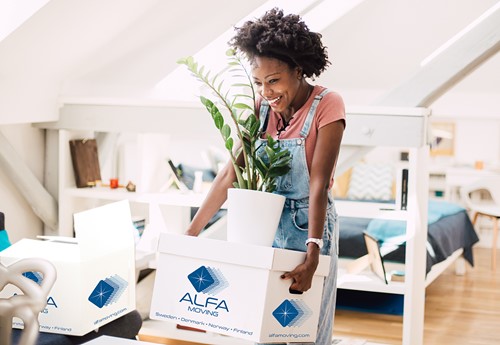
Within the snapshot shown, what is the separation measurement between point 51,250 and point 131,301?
1.06 feet

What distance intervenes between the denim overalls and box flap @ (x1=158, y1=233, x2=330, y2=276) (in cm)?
8

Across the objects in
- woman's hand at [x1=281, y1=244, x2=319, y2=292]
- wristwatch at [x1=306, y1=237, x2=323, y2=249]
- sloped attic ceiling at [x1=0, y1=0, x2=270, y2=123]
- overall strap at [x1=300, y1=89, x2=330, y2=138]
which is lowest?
woman's hand at [x1=281, y1=244, x2=319, y2=292]

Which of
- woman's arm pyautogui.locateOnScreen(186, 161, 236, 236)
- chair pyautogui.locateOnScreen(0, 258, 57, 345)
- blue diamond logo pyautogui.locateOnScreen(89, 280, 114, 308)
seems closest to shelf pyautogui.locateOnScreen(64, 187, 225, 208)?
blue diamond logo pyautogui.locateOnScreen(89, 280, 114, 308)

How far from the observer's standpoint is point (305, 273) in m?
1.97

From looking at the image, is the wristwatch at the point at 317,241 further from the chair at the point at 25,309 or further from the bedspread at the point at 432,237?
the bedspread at the point at 432,237

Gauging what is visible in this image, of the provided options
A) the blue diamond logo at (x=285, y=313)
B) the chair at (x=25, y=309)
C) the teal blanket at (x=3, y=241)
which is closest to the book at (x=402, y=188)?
the blue diamond logo at (x=285, y=313)

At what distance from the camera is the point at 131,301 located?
266cm

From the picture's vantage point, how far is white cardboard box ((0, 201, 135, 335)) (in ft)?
7.97

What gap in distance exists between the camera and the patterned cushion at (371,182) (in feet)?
21.3

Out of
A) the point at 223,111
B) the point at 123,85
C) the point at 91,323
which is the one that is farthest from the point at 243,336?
the point at 123,85

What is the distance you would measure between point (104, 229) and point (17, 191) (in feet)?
3.97

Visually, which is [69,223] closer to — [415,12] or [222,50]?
[222,50]

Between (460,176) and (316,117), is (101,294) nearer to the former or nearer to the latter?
(316,117)

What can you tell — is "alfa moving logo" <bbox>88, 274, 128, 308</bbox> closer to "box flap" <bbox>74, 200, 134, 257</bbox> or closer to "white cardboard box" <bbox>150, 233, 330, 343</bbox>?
"box flap" <bbox>74, 200, 134, 257</bbox>
